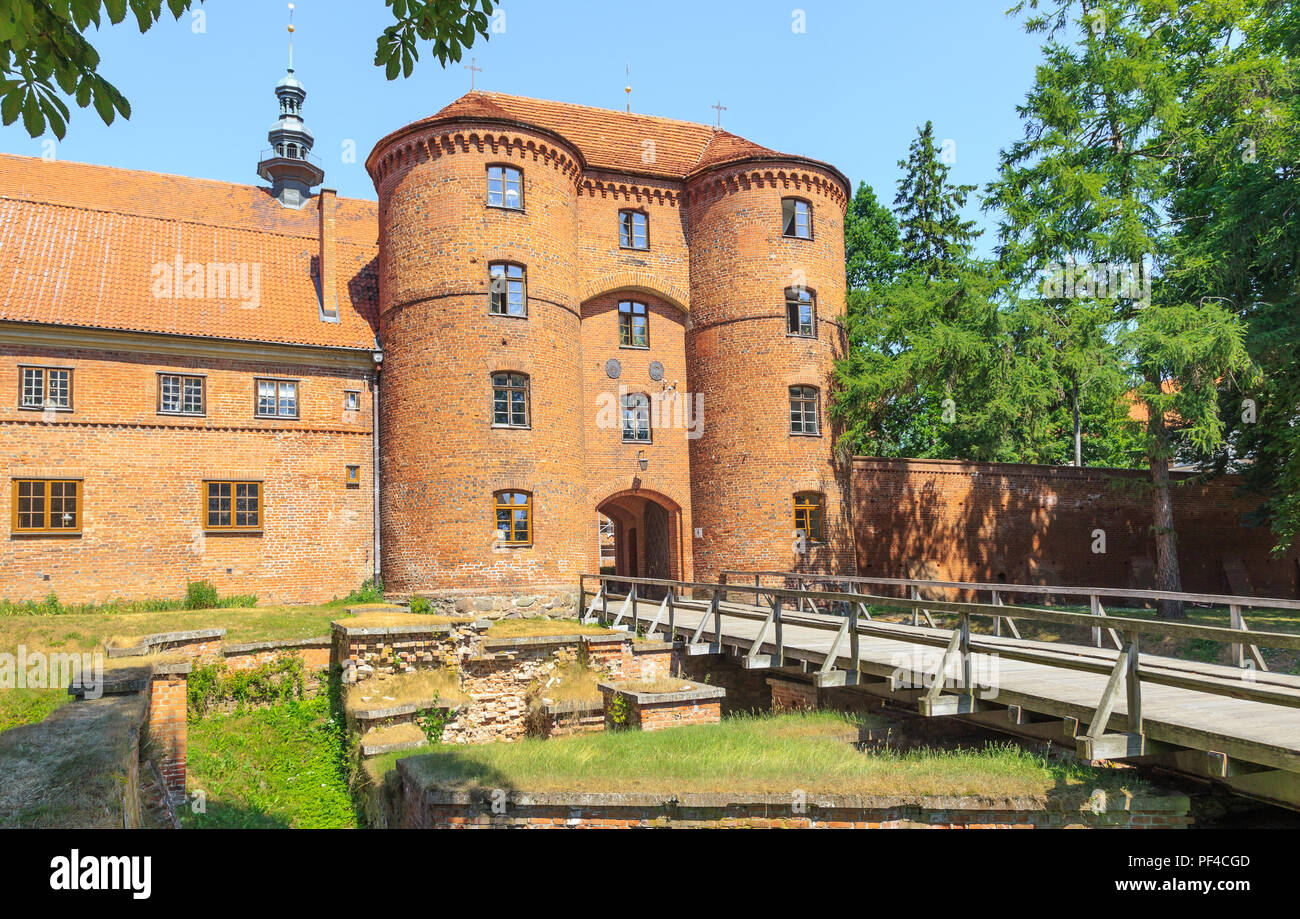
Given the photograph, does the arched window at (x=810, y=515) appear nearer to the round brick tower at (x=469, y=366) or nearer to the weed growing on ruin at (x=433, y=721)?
the round brick tower at (x=469, y=366)

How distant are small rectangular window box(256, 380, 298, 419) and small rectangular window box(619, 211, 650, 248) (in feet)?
28.7

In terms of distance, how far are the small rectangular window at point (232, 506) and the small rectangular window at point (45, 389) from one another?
310cm

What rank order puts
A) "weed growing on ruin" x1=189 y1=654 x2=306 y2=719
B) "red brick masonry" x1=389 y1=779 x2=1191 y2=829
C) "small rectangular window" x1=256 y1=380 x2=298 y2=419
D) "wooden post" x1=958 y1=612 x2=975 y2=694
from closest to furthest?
"red brick masonry" x1=389 y1=779 x2=1191 y2=829 < "wooden post" x1=958 y1=612 x2=975 y2=694 < "weed growing on ruin" x1=189 y1=654 x2=306 y2=719 < "small rectangular window" x1=256 y1=380 x2=298 y2=419

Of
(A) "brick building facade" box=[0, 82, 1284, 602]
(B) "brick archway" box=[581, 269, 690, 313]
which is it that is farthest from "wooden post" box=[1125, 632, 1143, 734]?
(B) "brick archway" box=[581, 269, 690, 313]

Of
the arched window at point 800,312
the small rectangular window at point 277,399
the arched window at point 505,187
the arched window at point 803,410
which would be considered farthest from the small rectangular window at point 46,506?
the arched window at point 800,312

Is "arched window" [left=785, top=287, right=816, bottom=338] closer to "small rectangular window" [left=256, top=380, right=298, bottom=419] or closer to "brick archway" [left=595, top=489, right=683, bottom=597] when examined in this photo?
"brick archway" [left=595, top=489, right=683, bottom=597]

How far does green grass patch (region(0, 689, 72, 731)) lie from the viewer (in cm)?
1005

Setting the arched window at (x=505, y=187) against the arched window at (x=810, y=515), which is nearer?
the arched window at (x=505, y=187)

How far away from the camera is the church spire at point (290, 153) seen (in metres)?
31.4

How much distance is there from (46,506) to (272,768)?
881 cm

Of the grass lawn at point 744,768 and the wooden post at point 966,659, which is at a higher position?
the wooden post at point 966,659

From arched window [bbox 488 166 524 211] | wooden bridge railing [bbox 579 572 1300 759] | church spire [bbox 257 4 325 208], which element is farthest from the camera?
church spire [bbox 257 4 325 208]
